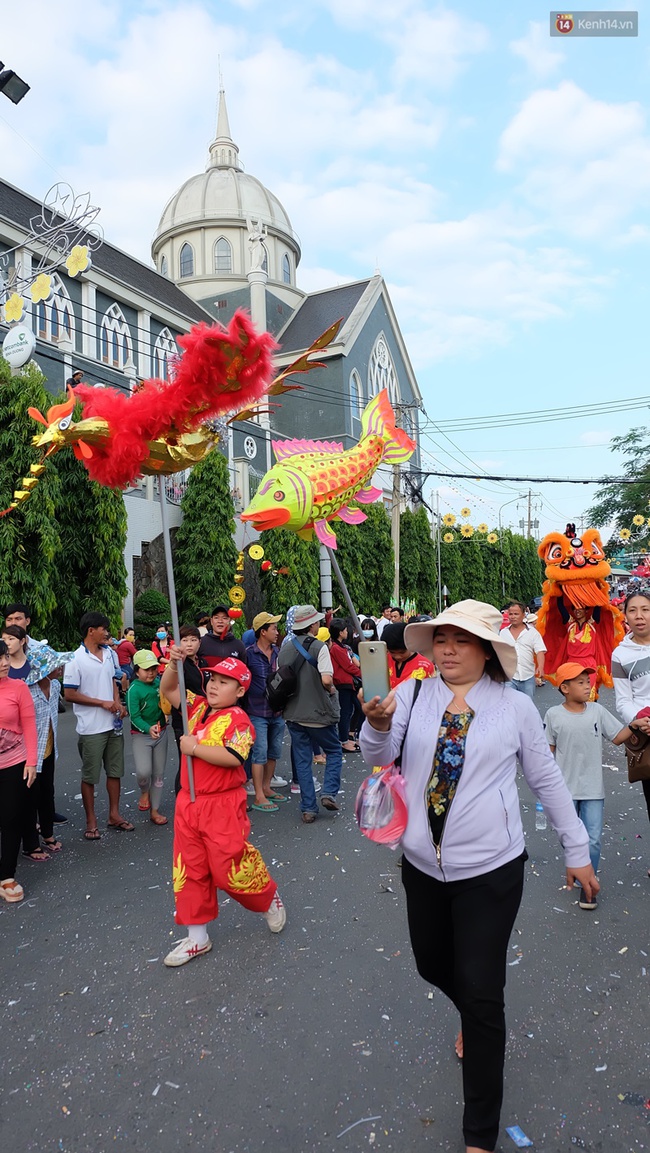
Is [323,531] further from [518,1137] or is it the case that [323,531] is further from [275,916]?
[518,1137]

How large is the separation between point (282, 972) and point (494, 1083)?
151 cm

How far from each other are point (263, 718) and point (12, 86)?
23.1ft

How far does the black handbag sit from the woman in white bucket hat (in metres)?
1.65

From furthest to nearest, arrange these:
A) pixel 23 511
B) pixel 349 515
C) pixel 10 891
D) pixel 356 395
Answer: pixel 356 395 < pixel 23 511 < pixel 349 515 < pixel 10 891

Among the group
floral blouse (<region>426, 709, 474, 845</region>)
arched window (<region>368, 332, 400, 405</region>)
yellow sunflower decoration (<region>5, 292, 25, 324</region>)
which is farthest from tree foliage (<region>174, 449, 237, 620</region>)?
floral blouse (<region>426, 709, 474, 845</region>)

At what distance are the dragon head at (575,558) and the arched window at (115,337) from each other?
16389mm

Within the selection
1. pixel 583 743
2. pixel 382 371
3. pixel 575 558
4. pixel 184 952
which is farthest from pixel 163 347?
pixel 184 952

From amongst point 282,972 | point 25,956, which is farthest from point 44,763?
point 282,972

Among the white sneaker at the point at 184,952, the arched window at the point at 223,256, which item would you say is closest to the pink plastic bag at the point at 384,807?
the white sneaker at the point at 184,952

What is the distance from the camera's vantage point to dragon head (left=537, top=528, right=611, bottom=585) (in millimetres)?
6039

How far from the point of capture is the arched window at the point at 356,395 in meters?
28.1

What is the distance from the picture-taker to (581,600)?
605 cm

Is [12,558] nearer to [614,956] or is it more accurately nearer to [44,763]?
[44,763]

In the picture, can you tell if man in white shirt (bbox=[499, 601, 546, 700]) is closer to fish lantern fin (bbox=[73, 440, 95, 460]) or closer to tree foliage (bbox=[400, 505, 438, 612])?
fish lantern fin (bbox=[73, 440, 95, 460])
